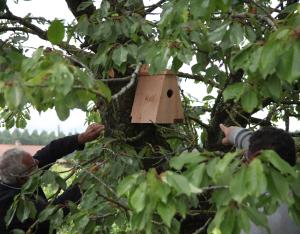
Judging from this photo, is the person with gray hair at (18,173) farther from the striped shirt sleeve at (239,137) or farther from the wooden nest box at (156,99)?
the striped shirt sleeve at (239,137)

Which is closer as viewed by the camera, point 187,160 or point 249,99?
point 187,160

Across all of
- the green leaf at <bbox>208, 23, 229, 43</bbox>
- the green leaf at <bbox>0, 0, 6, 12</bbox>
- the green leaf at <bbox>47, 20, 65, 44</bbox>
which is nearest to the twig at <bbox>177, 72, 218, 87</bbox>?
the green leaf at <bbox>208, 23, 229, 43</bbox>

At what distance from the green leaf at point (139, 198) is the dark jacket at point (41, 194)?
122cm

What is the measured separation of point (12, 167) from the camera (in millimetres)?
2596

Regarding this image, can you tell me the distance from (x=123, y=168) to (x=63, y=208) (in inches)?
12.4

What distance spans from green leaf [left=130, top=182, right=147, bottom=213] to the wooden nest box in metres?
1.20

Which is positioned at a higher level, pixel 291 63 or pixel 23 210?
pixel 291 63

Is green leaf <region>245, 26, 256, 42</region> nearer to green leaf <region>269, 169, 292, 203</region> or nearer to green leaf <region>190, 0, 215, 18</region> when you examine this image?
green leaf <region>190, 0, 215, 18</region>

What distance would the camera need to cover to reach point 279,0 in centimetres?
229

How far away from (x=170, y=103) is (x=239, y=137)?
1.55ft

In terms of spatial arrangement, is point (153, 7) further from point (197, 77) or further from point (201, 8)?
point (201, 8)

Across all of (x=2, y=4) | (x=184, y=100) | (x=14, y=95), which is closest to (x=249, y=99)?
(x=14, y=95)

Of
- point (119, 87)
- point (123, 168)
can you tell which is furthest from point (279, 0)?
point (123, 168)

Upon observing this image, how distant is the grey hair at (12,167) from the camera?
258 centimetres
